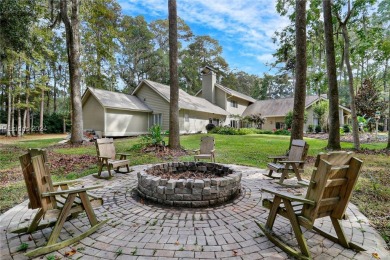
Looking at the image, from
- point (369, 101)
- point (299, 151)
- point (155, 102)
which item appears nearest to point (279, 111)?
point (369, 101)

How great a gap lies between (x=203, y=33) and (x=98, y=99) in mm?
25603

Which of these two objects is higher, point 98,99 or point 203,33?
point 203,33

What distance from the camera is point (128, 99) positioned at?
20438mm

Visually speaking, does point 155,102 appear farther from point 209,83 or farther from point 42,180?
point 42,180

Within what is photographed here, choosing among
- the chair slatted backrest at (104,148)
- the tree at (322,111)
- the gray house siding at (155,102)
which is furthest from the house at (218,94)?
the chair slatted backrest at (104,148)

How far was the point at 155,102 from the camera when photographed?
2098cm

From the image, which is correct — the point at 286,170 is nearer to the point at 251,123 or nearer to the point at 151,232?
the point at 151,232

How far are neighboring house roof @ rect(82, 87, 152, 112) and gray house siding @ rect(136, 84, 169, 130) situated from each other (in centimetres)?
53

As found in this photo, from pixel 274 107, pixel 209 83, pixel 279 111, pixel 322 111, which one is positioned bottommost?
pixel 322 111

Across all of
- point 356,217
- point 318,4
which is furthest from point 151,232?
point 318,4

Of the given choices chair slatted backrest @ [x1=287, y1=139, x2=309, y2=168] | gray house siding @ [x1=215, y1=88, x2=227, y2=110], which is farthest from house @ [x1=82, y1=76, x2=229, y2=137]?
chair slatted backrest @ [x1=287, y1=139, x2=309, y2=168]

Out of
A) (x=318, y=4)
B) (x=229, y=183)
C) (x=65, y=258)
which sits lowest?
(x=65, y=258)

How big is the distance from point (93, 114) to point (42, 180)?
17632mm

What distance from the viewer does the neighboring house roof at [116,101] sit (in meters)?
17.5
